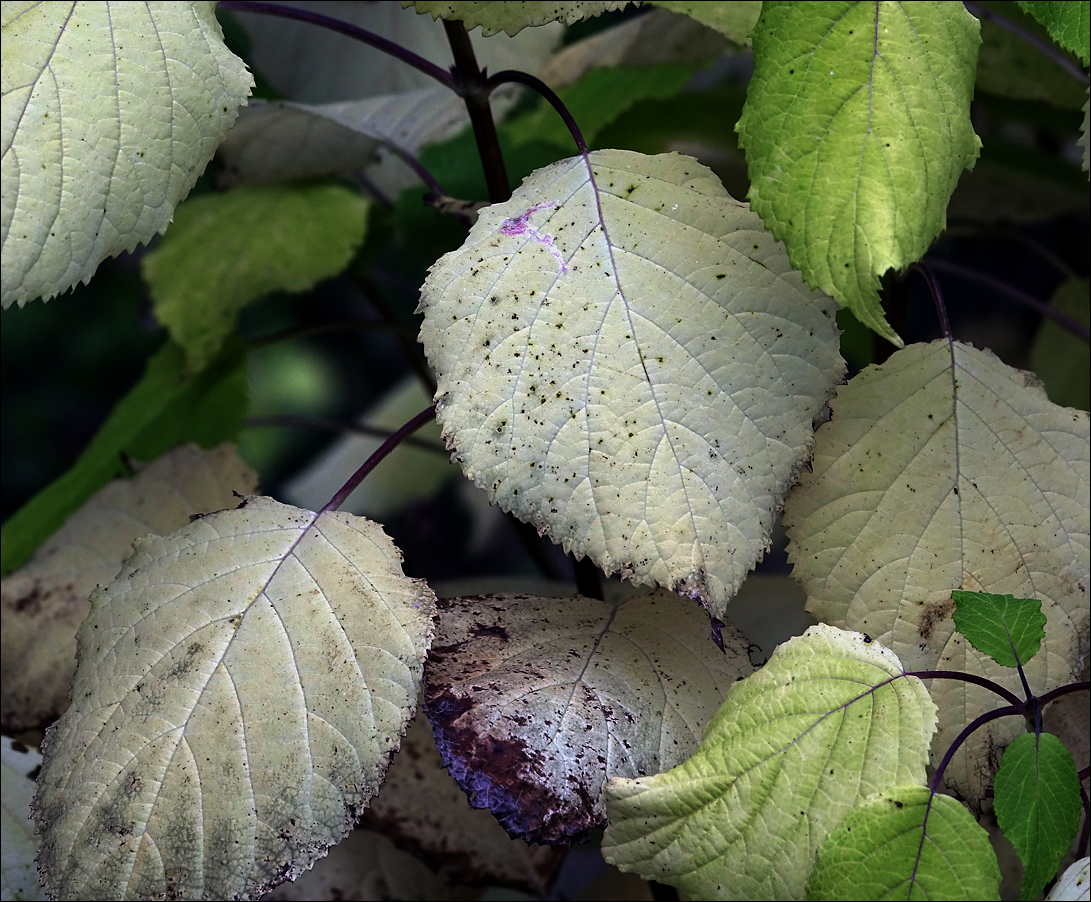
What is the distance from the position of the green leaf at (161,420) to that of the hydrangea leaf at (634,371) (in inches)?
16.0

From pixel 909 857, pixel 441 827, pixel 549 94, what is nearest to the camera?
pixel 909 857

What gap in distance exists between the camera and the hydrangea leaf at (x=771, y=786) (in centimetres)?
33

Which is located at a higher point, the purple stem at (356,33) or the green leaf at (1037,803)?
the purple stem at (356,33)

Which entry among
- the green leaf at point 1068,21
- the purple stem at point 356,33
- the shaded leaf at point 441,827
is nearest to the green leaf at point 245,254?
the purple stem at point 356,33

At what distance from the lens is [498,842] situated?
572 millimetres

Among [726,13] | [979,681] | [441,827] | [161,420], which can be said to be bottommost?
[441,827]

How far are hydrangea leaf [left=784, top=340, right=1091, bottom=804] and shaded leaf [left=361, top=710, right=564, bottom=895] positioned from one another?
263 mm

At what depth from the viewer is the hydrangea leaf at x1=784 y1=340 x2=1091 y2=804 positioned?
15.1 inches

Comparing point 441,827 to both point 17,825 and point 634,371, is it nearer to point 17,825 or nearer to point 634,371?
point 17,825

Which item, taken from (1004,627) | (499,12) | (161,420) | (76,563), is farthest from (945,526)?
(161,420)

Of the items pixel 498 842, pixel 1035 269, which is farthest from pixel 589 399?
pixel 1035 269

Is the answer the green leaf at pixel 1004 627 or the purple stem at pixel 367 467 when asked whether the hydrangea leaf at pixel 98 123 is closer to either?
the purple stem at pixel 367 467

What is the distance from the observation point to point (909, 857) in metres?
0.31

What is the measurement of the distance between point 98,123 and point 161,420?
417 mm
